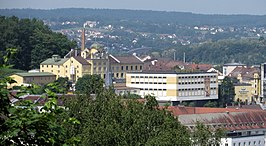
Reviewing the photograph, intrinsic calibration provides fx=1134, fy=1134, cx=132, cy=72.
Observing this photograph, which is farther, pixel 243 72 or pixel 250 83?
pixel 243 72

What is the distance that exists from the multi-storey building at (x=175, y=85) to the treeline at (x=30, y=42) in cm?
555

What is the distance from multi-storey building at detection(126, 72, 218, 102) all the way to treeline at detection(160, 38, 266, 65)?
68090mm

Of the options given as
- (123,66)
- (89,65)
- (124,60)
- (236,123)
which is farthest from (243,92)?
(236,123)

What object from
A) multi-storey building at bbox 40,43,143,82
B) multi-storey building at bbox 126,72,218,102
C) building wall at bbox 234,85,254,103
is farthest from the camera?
building wall at bbox 234,85,254,103

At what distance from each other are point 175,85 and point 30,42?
385 inches

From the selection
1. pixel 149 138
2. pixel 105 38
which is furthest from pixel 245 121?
pixel 105 38

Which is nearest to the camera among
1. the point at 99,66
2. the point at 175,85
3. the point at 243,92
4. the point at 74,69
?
the point at 175,85

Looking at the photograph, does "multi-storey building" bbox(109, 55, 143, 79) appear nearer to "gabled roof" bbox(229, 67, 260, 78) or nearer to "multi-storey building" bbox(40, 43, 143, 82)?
"multi-storey building" bbox(40, 43, 143, 82)

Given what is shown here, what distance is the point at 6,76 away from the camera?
24.2 ft

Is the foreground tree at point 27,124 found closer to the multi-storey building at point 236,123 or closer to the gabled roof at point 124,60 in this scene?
the multi-storey building at point 236,123

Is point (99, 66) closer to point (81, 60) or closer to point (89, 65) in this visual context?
point (89, 65)

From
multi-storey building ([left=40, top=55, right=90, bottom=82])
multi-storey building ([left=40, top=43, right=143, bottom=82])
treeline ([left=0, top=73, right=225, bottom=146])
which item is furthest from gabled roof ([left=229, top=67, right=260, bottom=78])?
treeline ([left=0, top=73, right=225, bottom=146])

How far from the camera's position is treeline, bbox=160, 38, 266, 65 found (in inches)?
5411

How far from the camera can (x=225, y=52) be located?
144 metres
